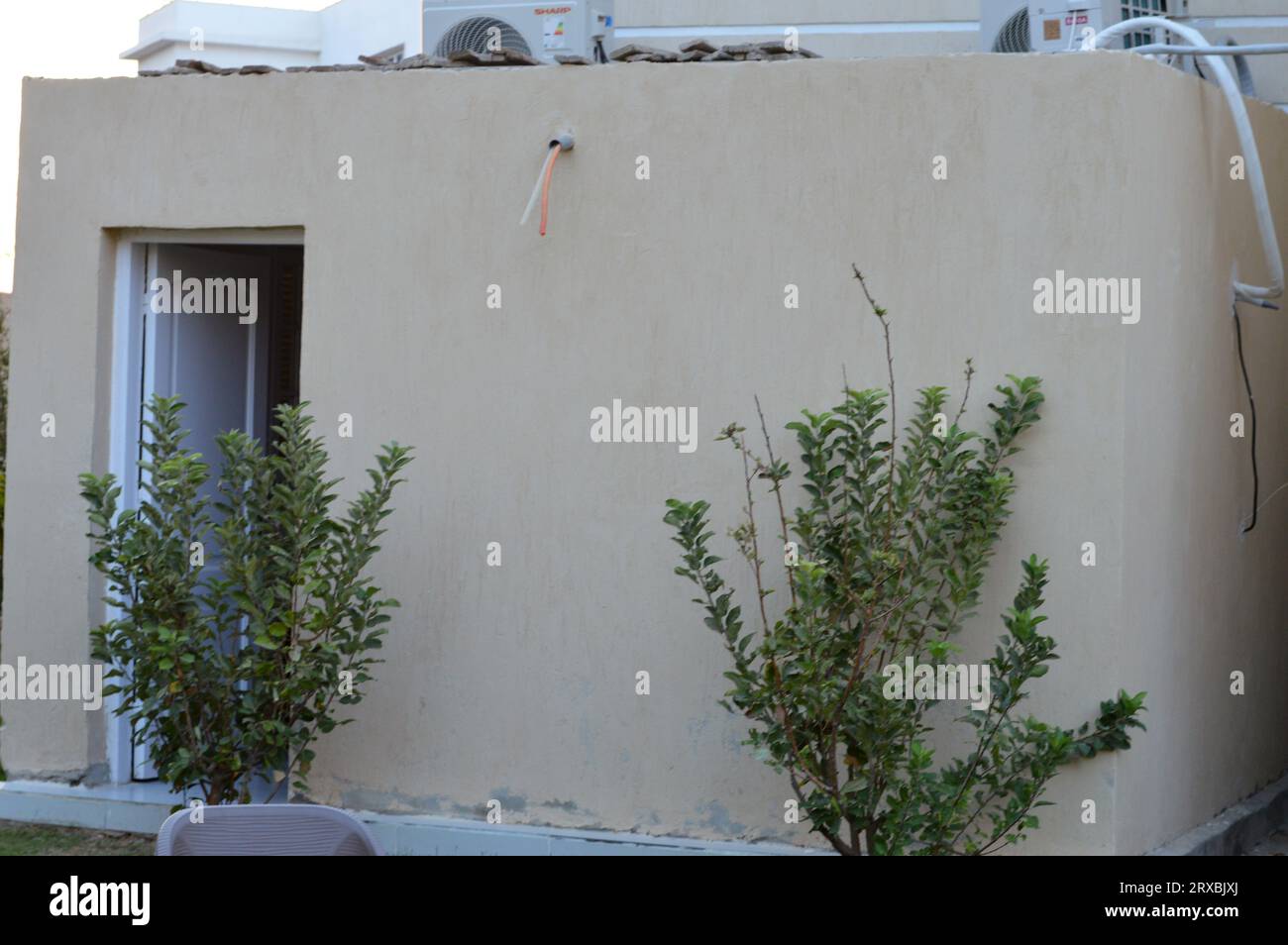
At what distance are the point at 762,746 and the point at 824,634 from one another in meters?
0.46

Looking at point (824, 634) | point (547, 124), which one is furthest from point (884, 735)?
point (547, 124)

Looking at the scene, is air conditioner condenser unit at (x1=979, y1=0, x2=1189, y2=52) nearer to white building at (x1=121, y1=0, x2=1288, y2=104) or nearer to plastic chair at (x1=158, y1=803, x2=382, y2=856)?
white building at (x1=121, y1=0, x2=1288, y2=104)

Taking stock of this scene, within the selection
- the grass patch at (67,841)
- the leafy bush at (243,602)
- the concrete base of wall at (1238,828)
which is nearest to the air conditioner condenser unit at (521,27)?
the leafy bush at (243,602)

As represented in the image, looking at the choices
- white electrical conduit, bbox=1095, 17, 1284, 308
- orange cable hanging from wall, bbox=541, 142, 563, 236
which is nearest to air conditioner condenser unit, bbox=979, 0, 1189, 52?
white electrical conduit, bbox=1095, 17, 1284, 308

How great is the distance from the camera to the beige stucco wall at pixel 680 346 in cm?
532

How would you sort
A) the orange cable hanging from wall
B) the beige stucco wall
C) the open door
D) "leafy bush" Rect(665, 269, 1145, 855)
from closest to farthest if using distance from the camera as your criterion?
1. "leafy bush" Rect(665, 269, 1145, 855)
2. the beige stucco wall
3. the orange cable hanging from wall
4. the open door

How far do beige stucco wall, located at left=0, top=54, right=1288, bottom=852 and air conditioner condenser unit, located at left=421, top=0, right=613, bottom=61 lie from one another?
871 mm

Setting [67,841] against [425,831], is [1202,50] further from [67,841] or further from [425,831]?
[67,841]

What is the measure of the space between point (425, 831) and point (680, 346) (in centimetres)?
209

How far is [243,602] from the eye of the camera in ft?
18.2

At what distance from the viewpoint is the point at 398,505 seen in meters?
5.96

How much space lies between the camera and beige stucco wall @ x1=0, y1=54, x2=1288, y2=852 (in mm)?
5320

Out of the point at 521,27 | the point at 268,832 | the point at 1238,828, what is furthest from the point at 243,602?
the point at 1238,828

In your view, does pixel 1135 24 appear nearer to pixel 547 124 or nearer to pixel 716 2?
pixel 547 124
